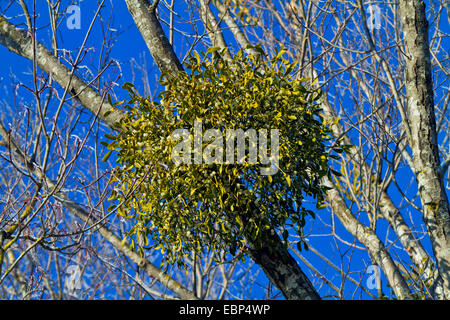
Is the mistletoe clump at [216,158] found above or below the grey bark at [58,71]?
below

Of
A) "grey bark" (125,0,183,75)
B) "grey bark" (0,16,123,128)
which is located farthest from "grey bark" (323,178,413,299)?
"grey bark" (0,16,123,128)

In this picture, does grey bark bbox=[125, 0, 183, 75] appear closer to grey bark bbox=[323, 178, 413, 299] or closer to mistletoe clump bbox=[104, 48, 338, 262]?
mistletoe clump bbox=[104, 48, 338, 262]

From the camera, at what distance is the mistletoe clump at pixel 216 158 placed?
215 cm

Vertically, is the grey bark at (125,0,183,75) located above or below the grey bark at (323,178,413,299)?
above

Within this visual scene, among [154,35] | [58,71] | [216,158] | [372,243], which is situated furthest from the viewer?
[372,243]

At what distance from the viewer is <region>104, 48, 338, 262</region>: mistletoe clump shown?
215cm

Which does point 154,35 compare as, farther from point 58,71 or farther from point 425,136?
point 425,136

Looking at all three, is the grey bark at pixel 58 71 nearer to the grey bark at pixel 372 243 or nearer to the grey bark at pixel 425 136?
the grey bark at pixel 372 243

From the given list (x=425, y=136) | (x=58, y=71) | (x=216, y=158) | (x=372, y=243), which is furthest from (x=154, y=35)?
(x=372, y=243)

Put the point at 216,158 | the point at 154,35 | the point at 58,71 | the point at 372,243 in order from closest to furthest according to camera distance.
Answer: the point at 216,158
the point at 154,35
the point at 58,71
the point at 372,243

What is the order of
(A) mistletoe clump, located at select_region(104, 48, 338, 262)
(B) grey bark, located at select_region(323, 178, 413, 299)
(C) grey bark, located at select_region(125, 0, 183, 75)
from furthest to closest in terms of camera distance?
(B) grey bark, located at select_region(323, 178, 413, 299) → (C) grey bark, located at select_region(125, 0, 183, 75) → (A) mistletoe clump, located at select_region(104, 48, 338, 262)

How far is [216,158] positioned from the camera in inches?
82.8

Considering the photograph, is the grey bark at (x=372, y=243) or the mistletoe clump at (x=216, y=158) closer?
the mistletoe clump at (x=216, y=158)

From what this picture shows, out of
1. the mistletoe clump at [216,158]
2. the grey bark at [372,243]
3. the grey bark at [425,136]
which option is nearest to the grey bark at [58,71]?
the mistletoe clump at [216,158]
